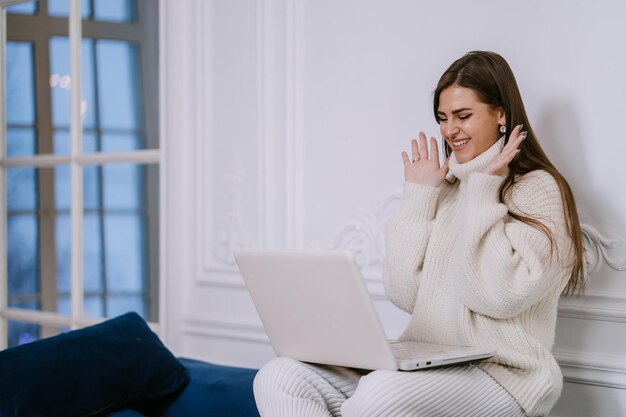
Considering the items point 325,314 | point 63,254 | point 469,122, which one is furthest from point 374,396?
point 63,254

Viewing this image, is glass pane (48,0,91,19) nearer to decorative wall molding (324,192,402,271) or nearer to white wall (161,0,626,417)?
white wall (161,0,626,417)

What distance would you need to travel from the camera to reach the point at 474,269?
2.05 metres

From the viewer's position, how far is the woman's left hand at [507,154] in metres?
2.11

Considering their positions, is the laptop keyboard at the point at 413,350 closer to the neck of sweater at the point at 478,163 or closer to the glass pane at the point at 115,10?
the neck of sweater at the point at 478,163

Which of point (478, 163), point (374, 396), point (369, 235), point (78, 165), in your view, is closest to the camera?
point (374, 396)

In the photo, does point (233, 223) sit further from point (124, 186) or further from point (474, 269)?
point (474, 269)

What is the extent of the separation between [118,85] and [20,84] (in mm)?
625

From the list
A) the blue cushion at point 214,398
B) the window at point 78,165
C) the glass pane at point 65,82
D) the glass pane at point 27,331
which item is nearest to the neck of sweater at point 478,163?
the blue cushion at point 214,398

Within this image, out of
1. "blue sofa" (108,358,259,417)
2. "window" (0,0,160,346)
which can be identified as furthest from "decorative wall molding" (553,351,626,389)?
"window" (0,0,160,346)

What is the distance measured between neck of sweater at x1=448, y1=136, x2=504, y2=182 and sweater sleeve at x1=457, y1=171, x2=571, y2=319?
0.06 m

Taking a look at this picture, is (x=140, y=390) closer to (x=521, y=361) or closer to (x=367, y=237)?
(x=367, y=237)

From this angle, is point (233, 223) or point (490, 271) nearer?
point (490, 271)

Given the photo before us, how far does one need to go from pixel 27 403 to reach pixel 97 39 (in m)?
1.79

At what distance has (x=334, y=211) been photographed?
2.79 meters
